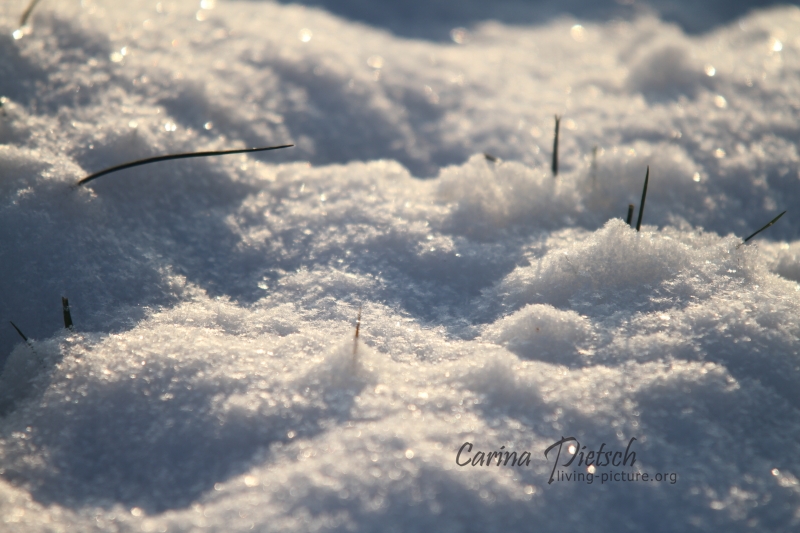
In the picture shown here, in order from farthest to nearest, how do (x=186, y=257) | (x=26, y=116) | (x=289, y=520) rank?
(x=26, y=116) < (x=186, y=257) < (x=289, y=520)

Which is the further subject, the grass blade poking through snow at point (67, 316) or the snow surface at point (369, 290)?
the grass blade poking through snow at point (67, 316)

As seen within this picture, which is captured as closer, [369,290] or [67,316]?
[67,316]

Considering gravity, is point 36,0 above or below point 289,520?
above

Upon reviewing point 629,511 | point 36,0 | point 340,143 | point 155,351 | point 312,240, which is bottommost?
point 629,511

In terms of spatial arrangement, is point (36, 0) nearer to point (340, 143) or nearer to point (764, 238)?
point (340, 143)

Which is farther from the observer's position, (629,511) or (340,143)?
(340,143)

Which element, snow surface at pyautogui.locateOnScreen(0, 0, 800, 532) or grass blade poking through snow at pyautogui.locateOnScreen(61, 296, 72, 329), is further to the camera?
grass blade poking through snow at pyautogui.locateOnScreen(61, 296, 72, 329)

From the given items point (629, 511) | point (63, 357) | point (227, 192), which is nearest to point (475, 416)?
point (629, 511)

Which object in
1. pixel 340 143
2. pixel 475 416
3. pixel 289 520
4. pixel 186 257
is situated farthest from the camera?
pixel 340 143
